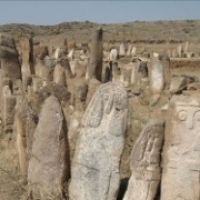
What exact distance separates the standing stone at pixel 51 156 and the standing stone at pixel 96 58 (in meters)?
6.38

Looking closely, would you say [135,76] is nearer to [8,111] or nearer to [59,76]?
[59,76]

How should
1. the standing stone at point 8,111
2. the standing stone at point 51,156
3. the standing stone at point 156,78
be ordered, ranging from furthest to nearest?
1. the standing stone at point 156,78
2. the standing stone at point 8,111
3. the standing stone at point 51,156

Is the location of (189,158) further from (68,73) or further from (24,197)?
(68,73)

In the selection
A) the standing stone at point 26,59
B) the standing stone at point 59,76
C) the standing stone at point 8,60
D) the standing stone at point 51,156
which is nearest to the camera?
the standing stone at point 51,156

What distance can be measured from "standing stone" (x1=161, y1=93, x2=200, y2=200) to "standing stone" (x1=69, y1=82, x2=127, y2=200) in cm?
55

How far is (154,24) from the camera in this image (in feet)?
203

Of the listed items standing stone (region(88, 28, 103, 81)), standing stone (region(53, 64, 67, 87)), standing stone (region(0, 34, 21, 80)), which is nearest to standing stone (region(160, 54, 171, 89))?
standing stone (region(88, 28, 103, 81))

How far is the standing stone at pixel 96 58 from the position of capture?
12789mm

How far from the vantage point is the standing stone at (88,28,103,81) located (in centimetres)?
1279

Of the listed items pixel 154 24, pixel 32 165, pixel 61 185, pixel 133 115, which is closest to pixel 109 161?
pixel 61 185

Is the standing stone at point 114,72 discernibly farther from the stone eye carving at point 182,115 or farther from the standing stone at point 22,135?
the stone eye carving at point 182,115

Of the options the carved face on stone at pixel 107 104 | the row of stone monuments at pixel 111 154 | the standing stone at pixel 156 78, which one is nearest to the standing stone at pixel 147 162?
the row of stone monuments at pixel 111 154

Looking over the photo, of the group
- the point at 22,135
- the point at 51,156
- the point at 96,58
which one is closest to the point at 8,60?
the point at 96,58

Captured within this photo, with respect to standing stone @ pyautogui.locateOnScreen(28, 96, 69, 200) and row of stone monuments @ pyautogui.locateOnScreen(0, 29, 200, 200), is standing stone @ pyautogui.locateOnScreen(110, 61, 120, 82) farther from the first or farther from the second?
standing stone @ pyautogui.locateOnScreen(28, 96, 69, 200)
